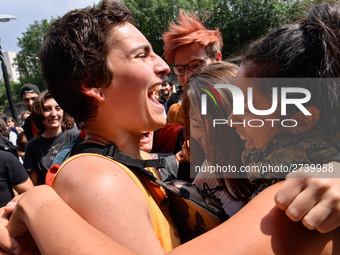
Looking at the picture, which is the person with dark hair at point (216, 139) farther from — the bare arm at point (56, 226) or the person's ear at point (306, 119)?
the bare arm at point (56, 226)

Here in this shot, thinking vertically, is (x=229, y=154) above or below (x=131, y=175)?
below

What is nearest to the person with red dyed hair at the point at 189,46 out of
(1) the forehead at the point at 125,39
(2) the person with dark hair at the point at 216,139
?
(2) the person with dark hair at the point at 216,139

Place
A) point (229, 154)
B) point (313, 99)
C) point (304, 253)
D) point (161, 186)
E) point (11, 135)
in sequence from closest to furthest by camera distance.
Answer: point (304, 253) < point (313, 99) < point (161, 186) < point (229, 154) < point (11, 135)

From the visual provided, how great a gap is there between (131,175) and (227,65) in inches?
52.4

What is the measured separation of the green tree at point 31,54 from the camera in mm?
54906

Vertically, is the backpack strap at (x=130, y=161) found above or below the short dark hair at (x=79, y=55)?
below

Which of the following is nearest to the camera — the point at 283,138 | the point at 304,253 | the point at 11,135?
the point at 304,253

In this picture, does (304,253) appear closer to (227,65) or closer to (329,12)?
(329,12)

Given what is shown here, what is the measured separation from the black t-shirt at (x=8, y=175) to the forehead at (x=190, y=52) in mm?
2212

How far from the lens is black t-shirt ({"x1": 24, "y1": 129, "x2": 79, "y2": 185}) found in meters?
3.94

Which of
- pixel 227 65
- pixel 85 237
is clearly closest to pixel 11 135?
pixel 227 65

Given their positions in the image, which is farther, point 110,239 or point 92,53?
point 92,53

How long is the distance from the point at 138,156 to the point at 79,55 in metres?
0.63

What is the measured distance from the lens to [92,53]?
4.82 ft
